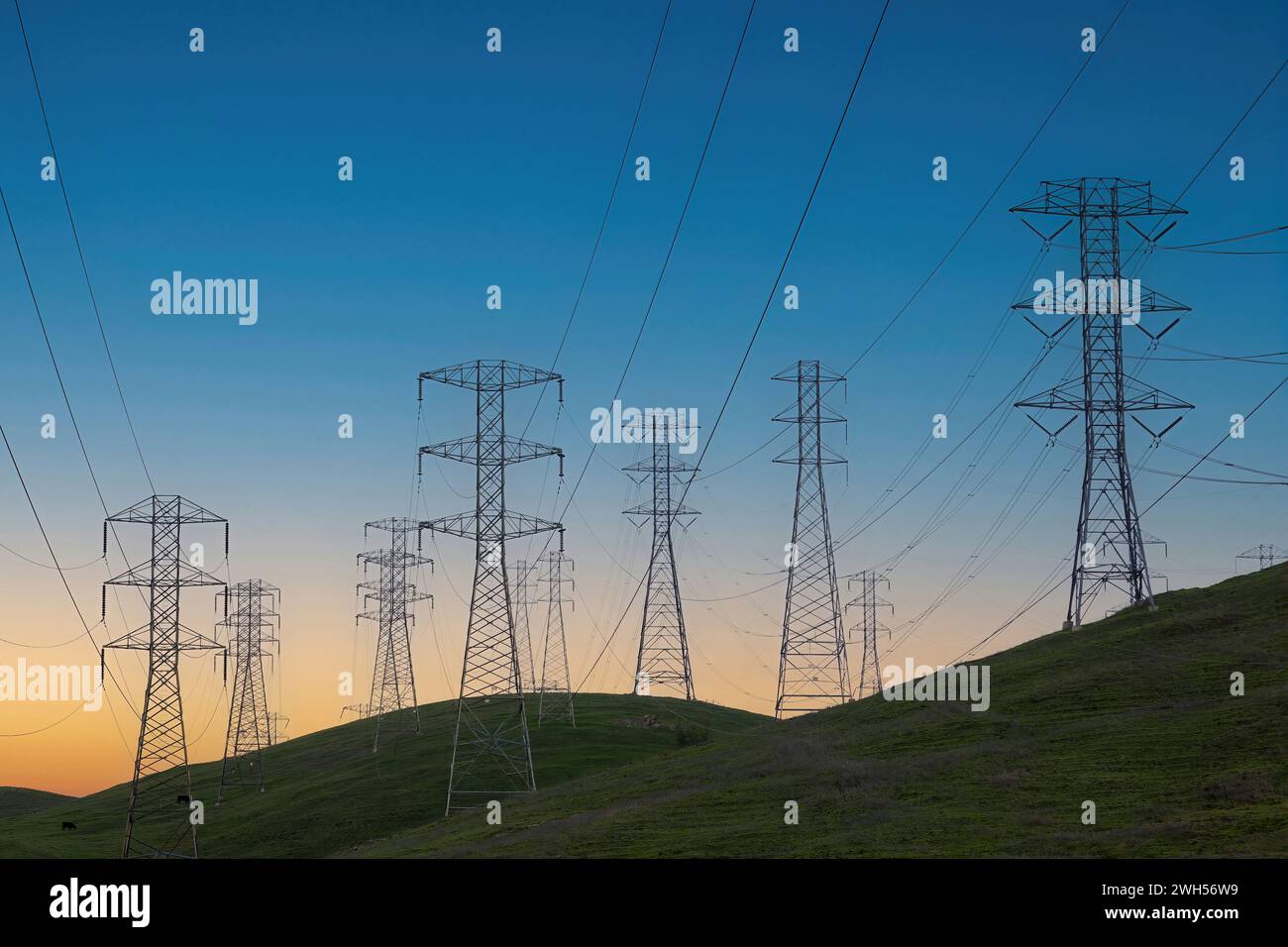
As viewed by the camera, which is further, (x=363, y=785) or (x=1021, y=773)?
(x=363, y=785)

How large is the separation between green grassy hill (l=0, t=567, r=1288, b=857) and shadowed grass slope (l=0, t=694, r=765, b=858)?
38 centimetres

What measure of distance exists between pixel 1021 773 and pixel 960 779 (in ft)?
8.85

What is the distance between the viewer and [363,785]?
97750 millimetres

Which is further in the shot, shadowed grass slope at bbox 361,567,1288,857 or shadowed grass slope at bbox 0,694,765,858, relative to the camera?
shadowed grass slope at bbox 0,694,765,858

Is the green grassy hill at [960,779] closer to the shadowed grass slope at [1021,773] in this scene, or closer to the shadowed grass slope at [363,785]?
the shadowed grass slope at [1021,773]

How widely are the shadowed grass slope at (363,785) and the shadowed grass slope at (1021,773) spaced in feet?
41.7

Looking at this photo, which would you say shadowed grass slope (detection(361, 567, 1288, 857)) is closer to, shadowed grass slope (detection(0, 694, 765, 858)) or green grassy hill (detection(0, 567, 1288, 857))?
green grassy hill (detection(0, 567, 1288, 857))

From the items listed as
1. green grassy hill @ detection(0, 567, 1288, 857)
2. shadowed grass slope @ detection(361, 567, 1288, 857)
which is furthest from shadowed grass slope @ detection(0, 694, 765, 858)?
shadowed grass slope @ detection(361, 567, 1288, 857)

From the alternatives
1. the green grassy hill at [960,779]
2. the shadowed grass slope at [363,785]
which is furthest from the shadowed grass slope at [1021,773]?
the shadowed grass slope at [363,785]

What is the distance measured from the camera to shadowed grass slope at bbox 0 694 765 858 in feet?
279

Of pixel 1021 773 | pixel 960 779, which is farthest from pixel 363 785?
pixel 1021 773

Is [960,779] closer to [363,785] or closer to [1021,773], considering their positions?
[1021,773]
